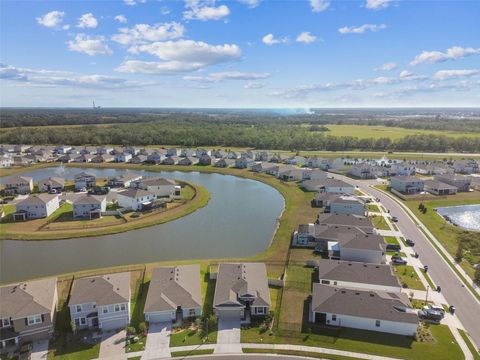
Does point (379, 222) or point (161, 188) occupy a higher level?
point (161, 188)

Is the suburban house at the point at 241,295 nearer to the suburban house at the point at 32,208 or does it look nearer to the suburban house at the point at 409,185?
the suburban house at the point at 32,208

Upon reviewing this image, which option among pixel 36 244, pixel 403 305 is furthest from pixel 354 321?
pixel 36 244

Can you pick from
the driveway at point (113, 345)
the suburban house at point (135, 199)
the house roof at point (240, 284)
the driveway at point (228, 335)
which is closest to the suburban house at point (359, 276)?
the house roof at point (240, 284)

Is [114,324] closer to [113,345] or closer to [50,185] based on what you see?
[113,345]

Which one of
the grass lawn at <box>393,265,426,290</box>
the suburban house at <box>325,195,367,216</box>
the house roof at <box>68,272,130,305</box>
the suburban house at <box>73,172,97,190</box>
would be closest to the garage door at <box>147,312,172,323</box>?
the house roof at <box>68,272,130,305</box>

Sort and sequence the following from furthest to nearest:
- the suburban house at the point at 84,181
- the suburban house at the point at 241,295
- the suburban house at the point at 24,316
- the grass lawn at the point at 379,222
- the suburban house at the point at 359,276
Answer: the suburban house at the point at 84,181
the grass lawn at the point at 379,222
the suburban house at the point at 359,276
the suburban house at the point at 241,295
the suburban house at the point at 24,316

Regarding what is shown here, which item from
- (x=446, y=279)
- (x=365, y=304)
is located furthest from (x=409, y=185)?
(x=365, y=304)
